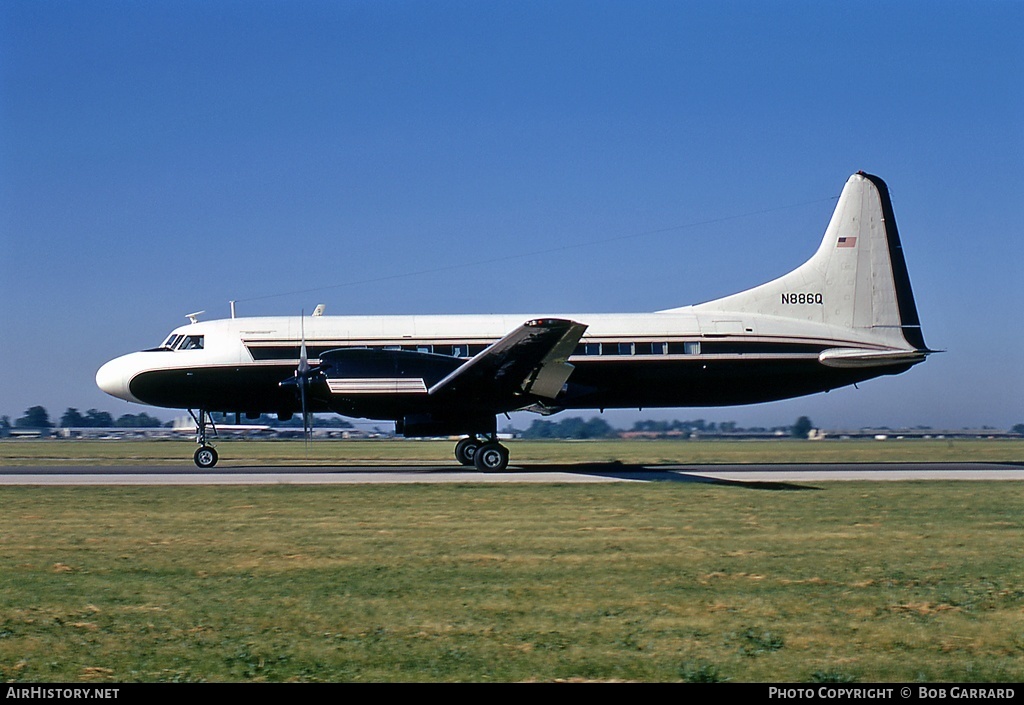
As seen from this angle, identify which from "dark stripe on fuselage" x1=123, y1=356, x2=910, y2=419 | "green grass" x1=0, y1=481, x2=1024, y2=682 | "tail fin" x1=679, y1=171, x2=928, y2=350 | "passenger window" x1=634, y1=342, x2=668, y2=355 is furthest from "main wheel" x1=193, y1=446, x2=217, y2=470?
"tail fin" x1=679, y1=171, x2=928, y2=350

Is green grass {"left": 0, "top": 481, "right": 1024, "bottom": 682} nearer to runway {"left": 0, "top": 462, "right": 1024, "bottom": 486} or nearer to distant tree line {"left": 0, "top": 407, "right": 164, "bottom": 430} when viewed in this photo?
runway {"left": 0, "top": 462, "right": 1024, "bottom": 486}

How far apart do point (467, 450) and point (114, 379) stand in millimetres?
10818

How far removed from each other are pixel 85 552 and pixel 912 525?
12.8 m

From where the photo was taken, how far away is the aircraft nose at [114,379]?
29.0 m

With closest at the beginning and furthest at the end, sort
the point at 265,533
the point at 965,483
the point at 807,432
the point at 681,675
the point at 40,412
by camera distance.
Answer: the point at 681,675 → the point at 265,533 → the point at 965,483 → the point at 807,432 → the point at 40,412

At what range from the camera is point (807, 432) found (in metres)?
64.6

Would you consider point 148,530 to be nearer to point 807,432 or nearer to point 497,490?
point 497,490

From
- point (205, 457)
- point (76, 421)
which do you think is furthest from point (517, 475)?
point (76, 421)

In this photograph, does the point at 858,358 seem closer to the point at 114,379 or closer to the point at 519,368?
the point at 519,368

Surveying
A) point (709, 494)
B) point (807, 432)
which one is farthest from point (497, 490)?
point (807, 432)

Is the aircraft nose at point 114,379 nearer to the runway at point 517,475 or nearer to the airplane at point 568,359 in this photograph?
the airplane at point 568,359

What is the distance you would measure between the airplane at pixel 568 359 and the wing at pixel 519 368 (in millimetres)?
75

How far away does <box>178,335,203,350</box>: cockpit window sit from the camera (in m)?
28.7

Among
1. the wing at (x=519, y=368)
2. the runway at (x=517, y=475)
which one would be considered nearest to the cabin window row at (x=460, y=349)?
the wing at (x=519, y=368)
